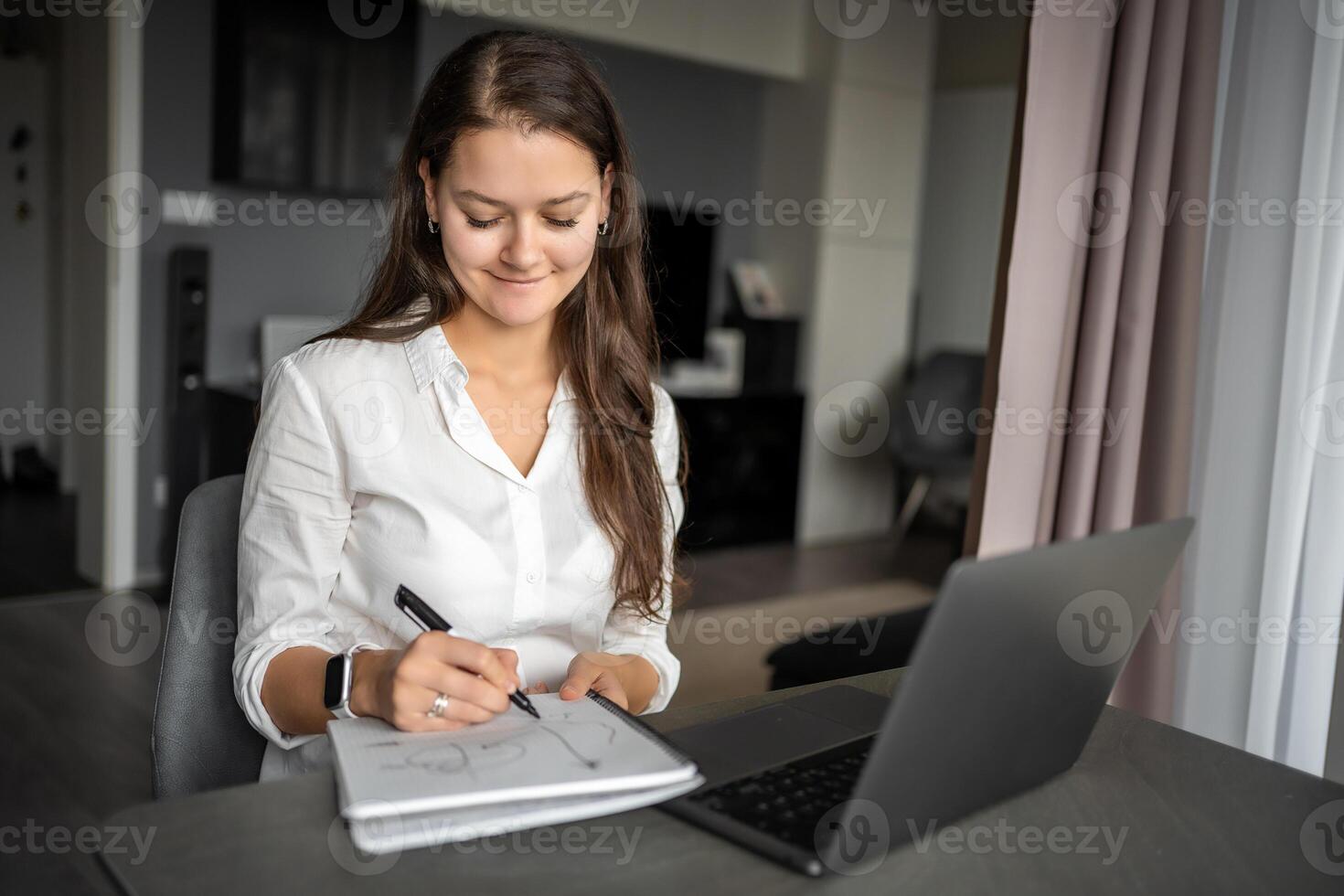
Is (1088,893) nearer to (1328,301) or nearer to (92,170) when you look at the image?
(1328,301)

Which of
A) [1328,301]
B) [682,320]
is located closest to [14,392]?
[682,320]

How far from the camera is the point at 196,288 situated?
405 centimetres

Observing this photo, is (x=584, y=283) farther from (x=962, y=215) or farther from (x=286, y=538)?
(x=962, y=215)

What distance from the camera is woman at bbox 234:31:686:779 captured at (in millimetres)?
1119

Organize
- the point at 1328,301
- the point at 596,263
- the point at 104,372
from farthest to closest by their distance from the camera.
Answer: the point at 104,372 < the point at 1328,301 < the point at 596,263

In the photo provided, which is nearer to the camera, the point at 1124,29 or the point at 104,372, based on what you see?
the point at 1124,29

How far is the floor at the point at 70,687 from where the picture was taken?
2277 mm

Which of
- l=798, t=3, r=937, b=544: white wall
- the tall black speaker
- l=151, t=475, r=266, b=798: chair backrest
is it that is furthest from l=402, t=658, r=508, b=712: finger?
l=798, t=3, r=937, b=544: white wall

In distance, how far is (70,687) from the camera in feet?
10.4

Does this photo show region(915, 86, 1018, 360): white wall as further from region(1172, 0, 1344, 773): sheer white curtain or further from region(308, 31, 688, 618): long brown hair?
region(308, 31, 688, 618): long brown hair

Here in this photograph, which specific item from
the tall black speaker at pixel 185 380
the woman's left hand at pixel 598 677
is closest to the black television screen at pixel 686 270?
the tall black speaker at pixel 185 380

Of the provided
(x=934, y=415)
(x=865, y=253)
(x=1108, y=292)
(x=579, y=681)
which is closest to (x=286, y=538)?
(x=579, y=681)

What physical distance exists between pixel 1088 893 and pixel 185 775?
0.84 meters

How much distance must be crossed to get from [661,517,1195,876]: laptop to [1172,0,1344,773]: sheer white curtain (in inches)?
40.5
